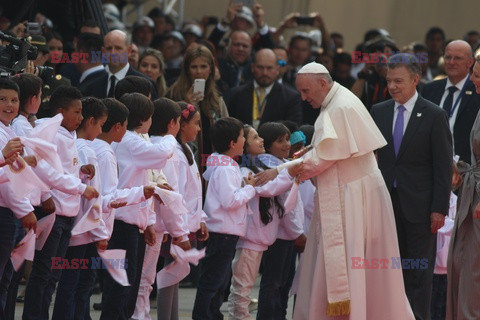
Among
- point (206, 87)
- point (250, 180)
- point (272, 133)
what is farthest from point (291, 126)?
point (250, 180)

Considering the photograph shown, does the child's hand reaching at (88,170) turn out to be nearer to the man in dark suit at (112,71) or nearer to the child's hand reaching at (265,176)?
the child's hand reaching at (265,176)

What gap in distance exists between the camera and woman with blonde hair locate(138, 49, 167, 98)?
12.5 meters

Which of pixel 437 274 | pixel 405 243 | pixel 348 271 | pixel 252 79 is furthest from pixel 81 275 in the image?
pixel 252 79

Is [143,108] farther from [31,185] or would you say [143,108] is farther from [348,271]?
[348,271]

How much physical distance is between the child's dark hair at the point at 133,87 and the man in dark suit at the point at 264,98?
108 inches

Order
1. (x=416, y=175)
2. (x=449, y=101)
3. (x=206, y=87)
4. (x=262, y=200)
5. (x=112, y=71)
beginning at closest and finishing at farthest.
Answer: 1. (x=262, y=200)
2. (x=416, y=175)
3. (x=112, y=71)
4. (x=206, y=87)
5. (x=449, y=101)

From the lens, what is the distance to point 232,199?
1001 centimetres

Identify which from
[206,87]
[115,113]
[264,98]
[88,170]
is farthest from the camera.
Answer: [264,98]

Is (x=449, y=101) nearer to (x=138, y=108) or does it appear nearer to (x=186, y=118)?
(x=186, y=118)

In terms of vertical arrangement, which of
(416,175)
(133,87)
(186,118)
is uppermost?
(133,87)

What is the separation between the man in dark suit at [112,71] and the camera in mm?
11688

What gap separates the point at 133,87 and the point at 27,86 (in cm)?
160

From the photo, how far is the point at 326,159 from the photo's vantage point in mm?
9531

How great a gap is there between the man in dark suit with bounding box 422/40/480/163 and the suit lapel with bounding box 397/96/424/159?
196 cm
